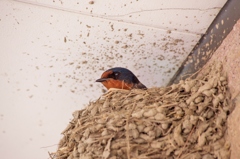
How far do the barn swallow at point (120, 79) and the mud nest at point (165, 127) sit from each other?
556 mm

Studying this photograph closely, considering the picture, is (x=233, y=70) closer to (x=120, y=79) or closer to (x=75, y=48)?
(x=120, y=79)

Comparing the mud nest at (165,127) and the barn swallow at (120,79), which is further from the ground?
the barn swallow at (120,79)

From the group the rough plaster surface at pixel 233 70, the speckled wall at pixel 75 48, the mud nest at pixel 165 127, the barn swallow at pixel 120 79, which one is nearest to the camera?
the rough plaster surface at pixel 233 70

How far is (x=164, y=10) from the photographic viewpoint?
330cm

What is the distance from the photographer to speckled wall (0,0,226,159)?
3319 mm

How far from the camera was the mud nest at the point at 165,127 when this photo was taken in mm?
2730

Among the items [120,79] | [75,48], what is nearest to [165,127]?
[120,79]

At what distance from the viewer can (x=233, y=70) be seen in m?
2.86

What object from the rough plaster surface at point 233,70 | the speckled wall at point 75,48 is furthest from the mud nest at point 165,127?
the speckled wall at point 75,48

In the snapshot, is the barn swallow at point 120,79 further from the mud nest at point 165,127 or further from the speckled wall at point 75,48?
the mud nest at point 165,127

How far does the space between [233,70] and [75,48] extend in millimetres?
1266

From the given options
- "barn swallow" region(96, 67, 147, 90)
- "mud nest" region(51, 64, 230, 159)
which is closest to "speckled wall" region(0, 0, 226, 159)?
"barn swallow" region(96, 67, 147, 90)

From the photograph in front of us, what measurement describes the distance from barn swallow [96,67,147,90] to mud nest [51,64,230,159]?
556 mm

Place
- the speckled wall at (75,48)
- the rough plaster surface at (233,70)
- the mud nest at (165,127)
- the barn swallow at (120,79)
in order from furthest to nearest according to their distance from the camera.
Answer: the barn swallow at (120,79) → the speckled wall at (75,48) → the mud nest at (165,127) → the rough plaster surface at (233,70)
